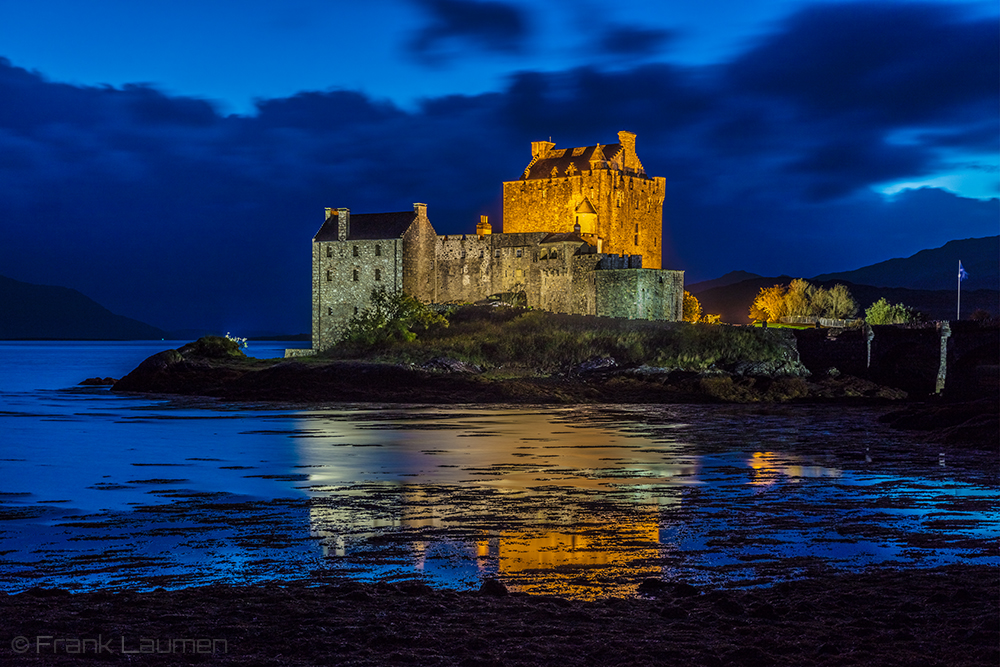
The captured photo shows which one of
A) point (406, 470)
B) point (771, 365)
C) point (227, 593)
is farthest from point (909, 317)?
point (227, 593)

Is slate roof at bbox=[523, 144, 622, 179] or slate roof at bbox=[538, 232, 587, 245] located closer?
slate roof at bbox=[538, 232, 587, 245]

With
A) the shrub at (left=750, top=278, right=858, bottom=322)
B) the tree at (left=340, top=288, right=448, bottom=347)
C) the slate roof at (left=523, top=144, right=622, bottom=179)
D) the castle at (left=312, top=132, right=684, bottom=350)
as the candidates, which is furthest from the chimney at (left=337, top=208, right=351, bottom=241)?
the shrub at (left=750, top=278, right=858, bottom=322)

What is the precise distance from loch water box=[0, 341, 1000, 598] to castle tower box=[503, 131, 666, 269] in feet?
114

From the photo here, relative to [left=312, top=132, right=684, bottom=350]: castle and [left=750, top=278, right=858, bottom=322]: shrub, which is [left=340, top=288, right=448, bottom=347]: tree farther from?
[left=750, top=278, right=858, bottom=322]: shrub

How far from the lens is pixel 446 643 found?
7.29m

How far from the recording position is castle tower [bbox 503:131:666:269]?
208 ft

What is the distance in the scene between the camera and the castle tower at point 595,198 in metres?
63.4

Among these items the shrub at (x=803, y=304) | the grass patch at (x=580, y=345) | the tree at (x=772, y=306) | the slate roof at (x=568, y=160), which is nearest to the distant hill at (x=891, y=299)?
the tree at (x=772, y=306)

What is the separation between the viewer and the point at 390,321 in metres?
53.2

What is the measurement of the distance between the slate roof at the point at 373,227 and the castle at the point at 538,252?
0.24 feet

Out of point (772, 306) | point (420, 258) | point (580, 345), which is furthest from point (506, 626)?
point (772, 306)

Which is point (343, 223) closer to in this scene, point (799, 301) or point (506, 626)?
point (799, 301)

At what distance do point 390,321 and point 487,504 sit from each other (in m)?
39.3

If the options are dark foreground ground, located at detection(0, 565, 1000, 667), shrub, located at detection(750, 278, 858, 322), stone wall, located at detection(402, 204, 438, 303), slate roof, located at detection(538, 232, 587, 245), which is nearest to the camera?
dark foreground ground, located at detection(0, 565, 1000, 667)
